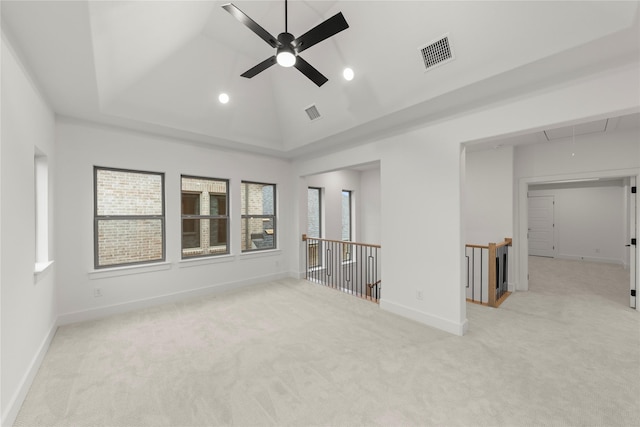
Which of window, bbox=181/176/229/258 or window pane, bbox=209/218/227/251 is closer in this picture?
window, bbox=181/176/229/258

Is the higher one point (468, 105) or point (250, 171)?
point (468, 105)

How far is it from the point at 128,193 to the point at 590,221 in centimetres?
1180

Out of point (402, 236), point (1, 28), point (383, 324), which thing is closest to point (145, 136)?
point (1, 28)

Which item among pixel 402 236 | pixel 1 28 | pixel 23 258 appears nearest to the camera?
pixel 1 28

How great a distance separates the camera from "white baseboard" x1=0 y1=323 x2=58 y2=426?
1.79 metres

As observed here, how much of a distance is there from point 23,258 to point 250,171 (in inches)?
138

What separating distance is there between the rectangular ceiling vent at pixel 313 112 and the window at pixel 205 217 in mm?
2062

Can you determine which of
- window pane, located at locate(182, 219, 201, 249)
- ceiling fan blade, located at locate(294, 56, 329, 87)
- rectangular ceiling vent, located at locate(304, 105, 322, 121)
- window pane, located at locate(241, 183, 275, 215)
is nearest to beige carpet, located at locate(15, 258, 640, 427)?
window pane, located at locate(182, 219, 201, 249)

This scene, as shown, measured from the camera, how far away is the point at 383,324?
11.3 feet

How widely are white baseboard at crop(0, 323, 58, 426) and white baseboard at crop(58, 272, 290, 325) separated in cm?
69

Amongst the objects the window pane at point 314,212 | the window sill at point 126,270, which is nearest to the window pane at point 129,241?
the window sill at point 126,270

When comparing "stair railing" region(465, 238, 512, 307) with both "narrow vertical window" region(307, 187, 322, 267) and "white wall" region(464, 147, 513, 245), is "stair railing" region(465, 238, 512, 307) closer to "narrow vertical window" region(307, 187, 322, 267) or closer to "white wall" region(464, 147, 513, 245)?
"white wall" region(464, 147, 513, 245)

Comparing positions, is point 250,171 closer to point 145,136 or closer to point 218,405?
point 145,136

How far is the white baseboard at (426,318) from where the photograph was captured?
3172 millimetres
